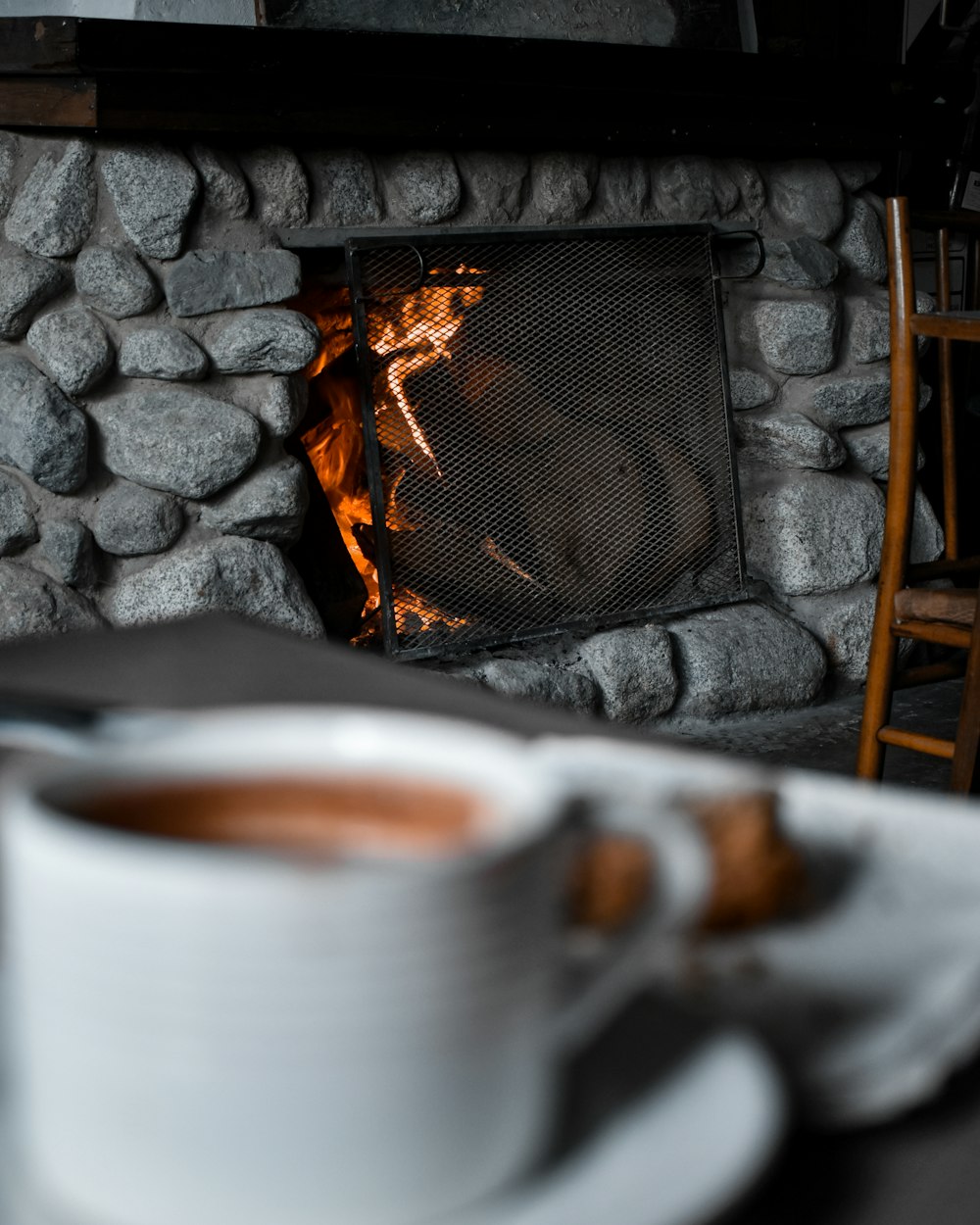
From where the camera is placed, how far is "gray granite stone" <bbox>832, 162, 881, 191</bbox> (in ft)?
8.90

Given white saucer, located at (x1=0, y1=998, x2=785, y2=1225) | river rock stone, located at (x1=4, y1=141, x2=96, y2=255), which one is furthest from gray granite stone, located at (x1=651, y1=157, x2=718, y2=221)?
white saucer, located at (x1=0, y1=998, x2=785, y2=1225)

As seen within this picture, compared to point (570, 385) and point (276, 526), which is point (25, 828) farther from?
point (570, 385)

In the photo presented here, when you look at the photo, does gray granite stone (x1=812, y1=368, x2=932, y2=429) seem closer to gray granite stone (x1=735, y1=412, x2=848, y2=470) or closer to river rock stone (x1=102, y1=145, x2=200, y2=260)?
gray granite stone (x1=735, y1=412, x2=848, y2=470)

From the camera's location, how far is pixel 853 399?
2676mm

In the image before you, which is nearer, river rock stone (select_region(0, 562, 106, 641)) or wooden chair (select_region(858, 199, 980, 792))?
wooden chair (select_region(858, 199, 980, 792))

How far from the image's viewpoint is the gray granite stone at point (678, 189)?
8.21 ft

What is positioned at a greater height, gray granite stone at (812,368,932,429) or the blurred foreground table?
the blurred foreground table

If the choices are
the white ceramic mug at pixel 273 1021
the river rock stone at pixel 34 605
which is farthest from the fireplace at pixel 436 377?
the white ceramic mug at pixel 273 1021

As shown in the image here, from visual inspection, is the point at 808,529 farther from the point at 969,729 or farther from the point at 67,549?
the point at 67,549

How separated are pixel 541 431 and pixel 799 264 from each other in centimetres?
65

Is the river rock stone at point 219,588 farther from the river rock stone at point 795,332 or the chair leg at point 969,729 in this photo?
the river rock stone at point 795,332

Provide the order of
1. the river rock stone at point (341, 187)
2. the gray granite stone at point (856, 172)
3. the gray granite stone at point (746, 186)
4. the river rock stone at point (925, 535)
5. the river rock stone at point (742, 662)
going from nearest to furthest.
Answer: the river rock stone at point (341, 187) → the river rock stone at point (742, 662) → the gray granite stone at point (746, 186) → the gray granite stone at point (856, 172) → the river rock stone at point (925, 535)

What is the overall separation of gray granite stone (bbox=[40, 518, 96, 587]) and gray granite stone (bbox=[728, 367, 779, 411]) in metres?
1.24

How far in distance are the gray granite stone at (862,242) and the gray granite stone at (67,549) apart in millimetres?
1582
